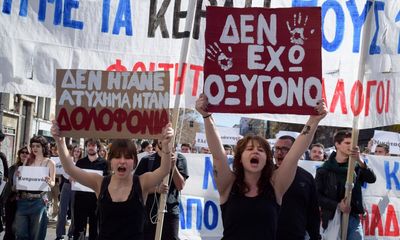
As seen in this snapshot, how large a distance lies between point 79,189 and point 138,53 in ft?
13.5

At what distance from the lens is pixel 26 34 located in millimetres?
6051

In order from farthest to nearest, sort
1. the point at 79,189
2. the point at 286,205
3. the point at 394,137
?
the point at 394,137, the point at 79,189, the point at 286,205

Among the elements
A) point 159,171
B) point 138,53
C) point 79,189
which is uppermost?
point 138,53

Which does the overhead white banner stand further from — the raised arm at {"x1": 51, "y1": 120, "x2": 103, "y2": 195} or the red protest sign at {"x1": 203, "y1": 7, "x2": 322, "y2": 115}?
the raised arm at {"x1": 51, "y1": 120, "x2": 103, "y2": 195}

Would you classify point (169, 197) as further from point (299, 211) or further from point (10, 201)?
point (10, 201)

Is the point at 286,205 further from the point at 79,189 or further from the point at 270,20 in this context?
the point at 79,189

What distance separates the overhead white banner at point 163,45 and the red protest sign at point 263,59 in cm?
102

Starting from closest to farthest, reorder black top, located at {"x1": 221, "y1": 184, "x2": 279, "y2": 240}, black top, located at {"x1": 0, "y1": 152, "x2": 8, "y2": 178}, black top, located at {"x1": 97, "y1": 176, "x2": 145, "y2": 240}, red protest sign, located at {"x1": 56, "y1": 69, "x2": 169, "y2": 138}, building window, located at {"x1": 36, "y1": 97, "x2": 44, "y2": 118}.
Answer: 1. black top, located at {"x1": 221, "y1": 184, "x2": 279, "y2": 240}
2. black top, located at {"x1": 97, "y1": 176, "x2": 145, "y2": 240}
3. red protest sign, located at {"x1": 56, "y1": 69, "x2": 169, "y2": 138}
4. black top, located at {"x1": 0, "y1": 152, "x2": 8, "y2": 178}
5. building window, located at {"x1": 36, "y1": 97, "x2": 44, "y2": 118}

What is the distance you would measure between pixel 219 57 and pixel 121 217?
1.34m

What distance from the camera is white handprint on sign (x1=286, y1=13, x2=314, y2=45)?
4734mm

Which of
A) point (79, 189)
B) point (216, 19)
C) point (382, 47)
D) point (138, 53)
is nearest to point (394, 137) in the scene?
point (79, 189)

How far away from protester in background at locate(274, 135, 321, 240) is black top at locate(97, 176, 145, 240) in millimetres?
1226

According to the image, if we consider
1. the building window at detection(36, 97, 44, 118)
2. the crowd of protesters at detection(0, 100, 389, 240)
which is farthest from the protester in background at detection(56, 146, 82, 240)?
the building window at detection(36, 97, 44, 118)

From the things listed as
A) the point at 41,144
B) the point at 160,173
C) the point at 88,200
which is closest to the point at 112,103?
the point at 160,173
